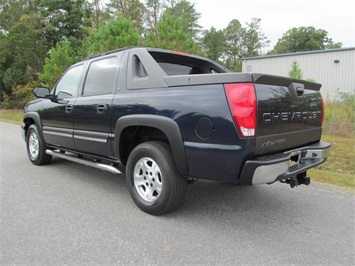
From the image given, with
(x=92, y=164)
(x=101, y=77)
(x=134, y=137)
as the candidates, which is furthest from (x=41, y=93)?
(x=134, y=137)

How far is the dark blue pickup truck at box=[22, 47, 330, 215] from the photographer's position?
2.67 metres

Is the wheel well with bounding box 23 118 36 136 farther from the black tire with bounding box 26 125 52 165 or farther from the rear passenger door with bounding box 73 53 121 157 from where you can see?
the rear passenger door with bounding box 73 53 121 157

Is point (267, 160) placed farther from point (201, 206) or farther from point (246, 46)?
point (246, 46)

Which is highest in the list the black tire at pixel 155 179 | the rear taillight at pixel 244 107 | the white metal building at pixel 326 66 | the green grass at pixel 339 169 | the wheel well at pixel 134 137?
the white metal building at pixel 326 66

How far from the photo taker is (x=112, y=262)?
2488 mm

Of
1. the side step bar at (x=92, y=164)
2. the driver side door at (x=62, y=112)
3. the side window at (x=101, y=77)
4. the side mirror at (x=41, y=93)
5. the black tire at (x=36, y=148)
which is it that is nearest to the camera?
the side step bar at (x=92, y=164)

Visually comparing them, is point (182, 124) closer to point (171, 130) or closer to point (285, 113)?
point (171, 130)

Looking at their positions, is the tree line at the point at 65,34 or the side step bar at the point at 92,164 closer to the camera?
the side step bar at the point at 92,164

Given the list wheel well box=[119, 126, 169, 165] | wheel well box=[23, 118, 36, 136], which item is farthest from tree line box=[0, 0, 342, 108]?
wheel well box=[119, 126, 169, 165]

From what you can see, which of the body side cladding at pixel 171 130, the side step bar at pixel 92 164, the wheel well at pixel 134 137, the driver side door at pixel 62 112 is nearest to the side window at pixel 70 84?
the driver side door at pixel 62 112

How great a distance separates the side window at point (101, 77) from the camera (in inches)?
156

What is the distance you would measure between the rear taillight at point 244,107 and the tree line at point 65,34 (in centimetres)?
874

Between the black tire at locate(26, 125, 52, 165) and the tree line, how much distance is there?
6042mm

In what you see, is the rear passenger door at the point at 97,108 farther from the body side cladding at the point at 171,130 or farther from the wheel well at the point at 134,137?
the body side cladding at the point at 171,130
